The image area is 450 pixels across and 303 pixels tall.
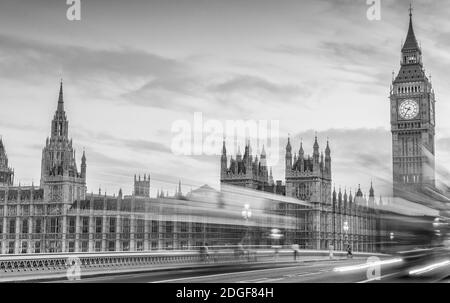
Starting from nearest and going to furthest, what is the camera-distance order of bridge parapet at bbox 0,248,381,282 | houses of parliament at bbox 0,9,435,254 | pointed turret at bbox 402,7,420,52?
pointed turret at bbox 402,7,420,52, bridge parapet at bbox 0,248,381,282, houses of parliament at bbox 0,9,435,254

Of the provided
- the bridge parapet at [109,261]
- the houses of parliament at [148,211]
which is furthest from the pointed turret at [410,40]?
the houses of parliament at [148,211]

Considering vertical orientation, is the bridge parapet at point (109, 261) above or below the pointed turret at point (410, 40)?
below

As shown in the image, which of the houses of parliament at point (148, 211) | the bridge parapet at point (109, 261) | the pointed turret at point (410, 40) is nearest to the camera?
the pointed turret at point (410, 40)

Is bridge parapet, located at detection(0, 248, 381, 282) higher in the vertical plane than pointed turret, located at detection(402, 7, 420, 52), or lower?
lower

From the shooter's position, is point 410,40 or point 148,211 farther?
point 148,211

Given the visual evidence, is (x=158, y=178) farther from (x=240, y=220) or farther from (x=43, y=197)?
(x=43, y=197)

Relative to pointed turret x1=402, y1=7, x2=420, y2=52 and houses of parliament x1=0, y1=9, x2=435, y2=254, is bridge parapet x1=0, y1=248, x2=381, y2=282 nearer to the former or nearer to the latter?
houses of parliament x1=0, y1=9, x2=435, y2=254

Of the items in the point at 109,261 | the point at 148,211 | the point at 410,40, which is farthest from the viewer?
the point at 148,211

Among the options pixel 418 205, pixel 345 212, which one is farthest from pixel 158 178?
pixel 345 212

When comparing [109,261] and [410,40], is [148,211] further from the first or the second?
[410,40]

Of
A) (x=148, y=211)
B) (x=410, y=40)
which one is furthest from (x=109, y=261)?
(x=410, y=40)

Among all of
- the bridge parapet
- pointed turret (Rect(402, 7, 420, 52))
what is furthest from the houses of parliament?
pointed turret (Rect(402, 7, 420, 52))

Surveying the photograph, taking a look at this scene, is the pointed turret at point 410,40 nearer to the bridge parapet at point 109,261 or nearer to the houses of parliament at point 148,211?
the bridge parapet at point 109,261

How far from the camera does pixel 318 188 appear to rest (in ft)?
132
